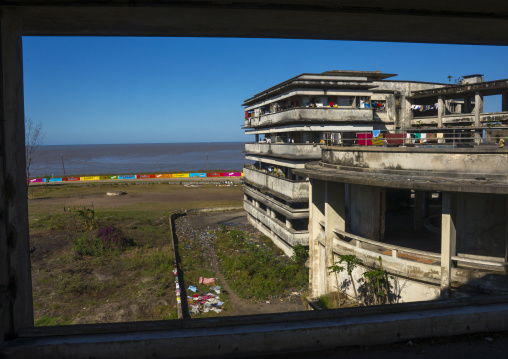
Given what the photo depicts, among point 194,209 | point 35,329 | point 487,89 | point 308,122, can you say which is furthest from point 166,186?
point 35,329

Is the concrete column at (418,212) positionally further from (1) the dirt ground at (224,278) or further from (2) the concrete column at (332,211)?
(1) the dirt ground at (224,278)

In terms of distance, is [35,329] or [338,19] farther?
[338,19]

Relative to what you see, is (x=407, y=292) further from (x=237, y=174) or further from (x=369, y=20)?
(x=237, y=174)

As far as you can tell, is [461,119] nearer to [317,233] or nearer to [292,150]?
[292,150]

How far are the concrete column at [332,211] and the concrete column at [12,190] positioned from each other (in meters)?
11.0

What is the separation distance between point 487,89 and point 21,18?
102 feet

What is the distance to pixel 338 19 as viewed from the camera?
400 centimetres

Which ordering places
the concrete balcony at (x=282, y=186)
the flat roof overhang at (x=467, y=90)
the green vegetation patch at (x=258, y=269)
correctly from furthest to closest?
the flat roof overhang at (x=467, y=90), the concrete balcony at (x=282, y=186), the green vegetation patch at (x=258, y=269)

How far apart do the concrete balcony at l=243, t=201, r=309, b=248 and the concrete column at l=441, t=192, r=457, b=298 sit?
12200 millimetres

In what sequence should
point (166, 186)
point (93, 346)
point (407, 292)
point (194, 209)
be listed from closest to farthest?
1. point (93, 346)
2. point (407, 292)
3. point (194, 209)
4. point (166, 186)

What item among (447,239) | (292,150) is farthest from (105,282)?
(447,239)

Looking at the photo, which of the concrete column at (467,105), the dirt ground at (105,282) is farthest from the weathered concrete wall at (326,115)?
the concrete column at (467,105)

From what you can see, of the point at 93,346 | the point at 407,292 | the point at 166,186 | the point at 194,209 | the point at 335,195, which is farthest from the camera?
the point at 166,186

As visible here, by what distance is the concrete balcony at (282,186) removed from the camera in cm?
2300
